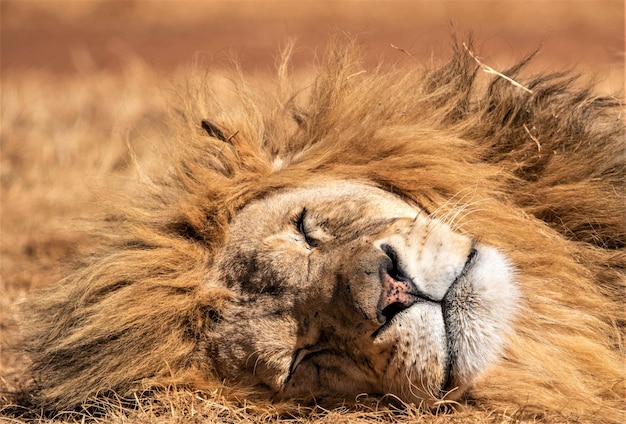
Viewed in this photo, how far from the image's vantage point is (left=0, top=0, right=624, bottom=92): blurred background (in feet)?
28.8

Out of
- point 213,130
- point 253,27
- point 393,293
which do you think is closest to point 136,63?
point 253,27

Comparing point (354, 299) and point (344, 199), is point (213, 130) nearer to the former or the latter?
point (344, 199)

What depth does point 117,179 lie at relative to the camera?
3359mm

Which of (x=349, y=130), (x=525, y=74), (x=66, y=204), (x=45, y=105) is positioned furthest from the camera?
(x=45, y=105)

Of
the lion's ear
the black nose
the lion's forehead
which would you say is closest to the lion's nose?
the black nose

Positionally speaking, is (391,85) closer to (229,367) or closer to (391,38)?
(229,367)

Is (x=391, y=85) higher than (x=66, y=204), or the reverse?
(x=391, y=85)

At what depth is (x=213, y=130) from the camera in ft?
9.81

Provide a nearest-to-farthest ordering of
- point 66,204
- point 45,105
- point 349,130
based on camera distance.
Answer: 1. point 349,130
2. point 66,204
3. point 45,105

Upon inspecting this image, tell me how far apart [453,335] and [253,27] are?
30.1 feet

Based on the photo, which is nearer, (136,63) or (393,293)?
(393,293)

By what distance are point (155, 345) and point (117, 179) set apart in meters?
0.90

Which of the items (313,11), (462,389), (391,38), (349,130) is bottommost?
(462,389)

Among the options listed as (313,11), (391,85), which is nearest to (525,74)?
(391,85)
